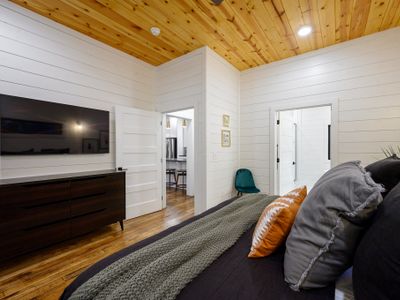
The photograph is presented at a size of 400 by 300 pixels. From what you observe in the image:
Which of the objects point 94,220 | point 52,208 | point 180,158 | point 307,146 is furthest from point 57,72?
point 307,146

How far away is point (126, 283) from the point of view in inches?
29.2

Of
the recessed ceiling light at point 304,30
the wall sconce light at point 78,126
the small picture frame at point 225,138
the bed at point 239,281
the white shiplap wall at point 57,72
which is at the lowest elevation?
the bed at point 239,281

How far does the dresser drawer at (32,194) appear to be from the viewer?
1.85 meters

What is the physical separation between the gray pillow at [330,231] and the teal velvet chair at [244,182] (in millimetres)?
2871

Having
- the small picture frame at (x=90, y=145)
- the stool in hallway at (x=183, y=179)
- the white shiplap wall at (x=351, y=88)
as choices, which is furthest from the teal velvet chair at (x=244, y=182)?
the small picture frame at (x=90, y=145)

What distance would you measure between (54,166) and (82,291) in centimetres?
240

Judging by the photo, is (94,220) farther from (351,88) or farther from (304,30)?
(351,88)

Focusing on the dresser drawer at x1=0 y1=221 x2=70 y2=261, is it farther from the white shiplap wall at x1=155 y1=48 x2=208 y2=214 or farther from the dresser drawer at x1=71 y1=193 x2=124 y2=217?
the white shiplap wall at x1=155 y1=48 x2=208 y2=214

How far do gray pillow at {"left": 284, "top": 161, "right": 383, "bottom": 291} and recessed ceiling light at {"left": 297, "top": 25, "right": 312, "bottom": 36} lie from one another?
275 centimetres

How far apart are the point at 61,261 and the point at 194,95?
9.32ft

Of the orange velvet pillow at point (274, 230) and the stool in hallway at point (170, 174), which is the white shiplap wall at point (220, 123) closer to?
the orange velvet pillow at point (274, 230)

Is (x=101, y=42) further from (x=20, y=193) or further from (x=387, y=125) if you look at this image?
(x=387, y=125)

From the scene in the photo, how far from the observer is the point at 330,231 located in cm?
73

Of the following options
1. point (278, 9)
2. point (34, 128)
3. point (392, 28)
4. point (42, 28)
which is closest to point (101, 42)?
point (42, 28)
